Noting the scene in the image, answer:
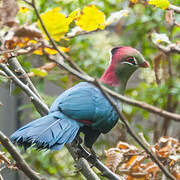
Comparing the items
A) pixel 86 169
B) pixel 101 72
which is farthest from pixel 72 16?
pixel 101 72

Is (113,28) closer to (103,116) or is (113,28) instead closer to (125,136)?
(125,136)

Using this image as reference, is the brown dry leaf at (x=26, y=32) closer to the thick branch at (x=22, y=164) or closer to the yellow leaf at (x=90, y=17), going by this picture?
the yellow leaf at (x=90, y=17)

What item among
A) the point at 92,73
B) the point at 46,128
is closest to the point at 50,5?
the point at 92,73

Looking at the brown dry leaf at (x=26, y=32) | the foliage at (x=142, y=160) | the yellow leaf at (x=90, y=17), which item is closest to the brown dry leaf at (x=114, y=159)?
the foliage at (x=142, y=160)

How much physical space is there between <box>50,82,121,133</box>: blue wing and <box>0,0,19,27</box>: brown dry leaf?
58 centimetres

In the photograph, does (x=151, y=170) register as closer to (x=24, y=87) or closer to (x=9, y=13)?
(x=24, y=87)

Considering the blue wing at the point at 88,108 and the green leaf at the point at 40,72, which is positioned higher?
the green leaf at the point at 40,72

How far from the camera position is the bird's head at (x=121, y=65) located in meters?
1.18

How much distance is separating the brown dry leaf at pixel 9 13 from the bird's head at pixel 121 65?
0.55m

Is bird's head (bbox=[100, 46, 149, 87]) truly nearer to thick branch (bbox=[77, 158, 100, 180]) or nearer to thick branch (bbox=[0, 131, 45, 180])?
thick branch (bbox=[77, 158, 100, 180])

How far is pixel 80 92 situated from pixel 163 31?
155 centimetres

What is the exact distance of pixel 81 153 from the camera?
50.3 inches

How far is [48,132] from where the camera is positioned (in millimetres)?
1078

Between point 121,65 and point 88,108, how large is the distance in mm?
185
